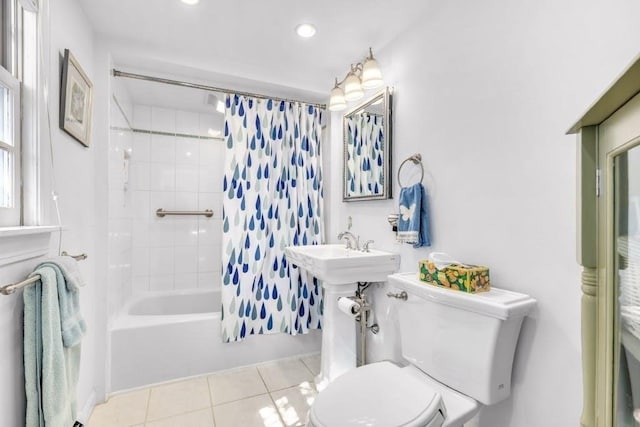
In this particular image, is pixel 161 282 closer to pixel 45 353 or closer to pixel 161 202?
pixel 161 202

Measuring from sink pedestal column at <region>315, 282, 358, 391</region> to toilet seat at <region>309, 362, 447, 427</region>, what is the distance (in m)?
0.67

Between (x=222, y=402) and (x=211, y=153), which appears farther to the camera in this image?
(x=211, y=153)

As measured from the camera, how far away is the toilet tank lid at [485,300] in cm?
104

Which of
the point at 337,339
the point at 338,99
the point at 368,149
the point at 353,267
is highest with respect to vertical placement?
the point at 338,99

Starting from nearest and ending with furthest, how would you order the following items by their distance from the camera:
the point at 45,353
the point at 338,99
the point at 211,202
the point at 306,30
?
the point at 45,353 < the point at 306,30 < the point at 338,99 < the point at 211,202

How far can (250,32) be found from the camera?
1823 mm

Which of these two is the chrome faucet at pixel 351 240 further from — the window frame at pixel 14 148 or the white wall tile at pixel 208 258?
the window frame at pixel 14 148

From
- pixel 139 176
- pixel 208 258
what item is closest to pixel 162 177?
pixel 139 176

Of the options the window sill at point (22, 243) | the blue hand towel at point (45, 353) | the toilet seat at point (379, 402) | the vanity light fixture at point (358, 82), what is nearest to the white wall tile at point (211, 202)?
the vanity light fixture at point (358, 82)

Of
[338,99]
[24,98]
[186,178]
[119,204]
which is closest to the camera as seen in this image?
[24,98]

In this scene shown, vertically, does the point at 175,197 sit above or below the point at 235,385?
above

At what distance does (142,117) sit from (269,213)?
1.61 meters

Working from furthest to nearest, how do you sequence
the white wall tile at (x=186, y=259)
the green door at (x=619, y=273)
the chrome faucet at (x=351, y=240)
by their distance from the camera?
the white wall tile at (x=186, y=259) → the chrome faucet at (x=351, y=240) → the green door at (x=619, y=273)

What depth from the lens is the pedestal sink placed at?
1.79m
